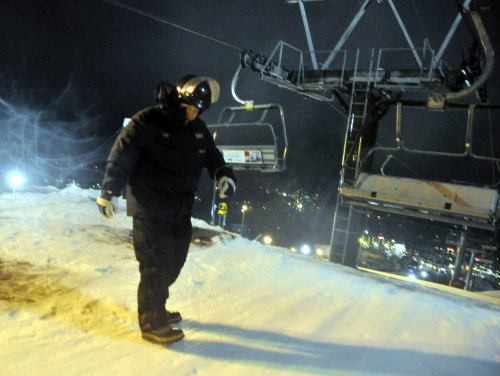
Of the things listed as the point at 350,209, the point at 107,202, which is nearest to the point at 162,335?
the point at 107,202

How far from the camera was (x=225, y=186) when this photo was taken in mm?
3342

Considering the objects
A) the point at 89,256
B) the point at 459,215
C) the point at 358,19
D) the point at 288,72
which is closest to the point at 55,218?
the point at 89,256

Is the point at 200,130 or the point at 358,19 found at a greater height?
the point at 358,19

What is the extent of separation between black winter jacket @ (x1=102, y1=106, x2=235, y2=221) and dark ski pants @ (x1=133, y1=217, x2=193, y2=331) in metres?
0.10

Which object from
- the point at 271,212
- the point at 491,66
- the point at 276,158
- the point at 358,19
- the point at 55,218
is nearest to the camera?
the point at 55,218

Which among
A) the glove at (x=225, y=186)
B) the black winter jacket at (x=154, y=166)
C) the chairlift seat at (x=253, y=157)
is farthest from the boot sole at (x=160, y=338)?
the chairlift seat at (x=253, y=157)

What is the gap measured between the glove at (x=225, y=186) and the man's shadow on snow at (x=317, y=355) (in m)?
1.09

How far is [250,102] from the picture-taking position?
Answer: 9.04 m

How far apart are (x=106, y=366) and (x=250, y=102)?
7396 mm

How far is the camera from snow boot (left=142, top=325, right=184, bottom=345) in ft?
8.85

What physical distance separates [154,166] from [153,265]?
72 centimetres

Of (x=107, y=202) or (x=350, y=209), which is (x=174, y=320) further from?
(x=350, y=209)

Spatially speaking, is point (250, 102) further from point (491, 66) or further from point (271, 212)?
point (271, 212)

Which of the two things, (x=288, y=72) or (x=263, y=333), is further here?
(x=288, y=72)
